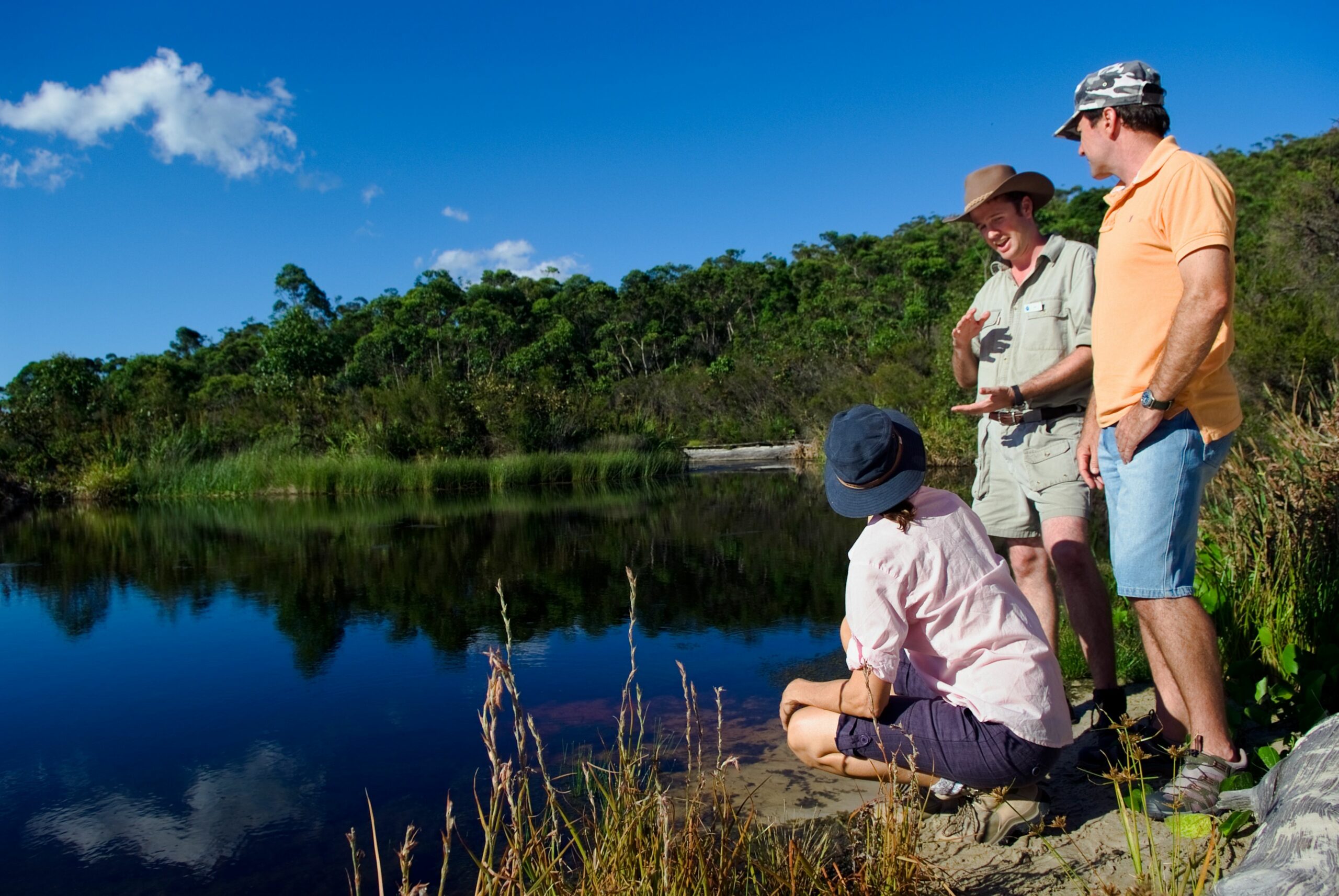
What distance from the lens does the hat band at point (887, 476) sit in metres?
1.89

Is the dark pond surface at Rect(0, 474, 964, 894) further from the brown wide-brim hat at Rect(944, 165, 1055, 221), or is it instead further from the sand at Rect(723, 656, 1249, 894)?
the brown wide-brim hat at Rect(944, 165, 1055, 221)

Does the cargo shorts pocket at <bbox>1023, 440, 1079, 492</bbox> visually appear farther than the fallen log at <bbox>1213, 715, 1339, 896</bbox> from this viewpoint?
Yes

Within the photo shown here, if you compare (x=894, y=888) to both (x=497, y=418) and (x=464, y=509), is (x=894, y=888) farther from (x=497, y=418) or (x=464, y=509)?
(x=497, y=418)

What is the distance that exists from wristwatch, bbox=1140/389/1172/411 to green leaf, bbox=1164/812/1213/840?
833mm

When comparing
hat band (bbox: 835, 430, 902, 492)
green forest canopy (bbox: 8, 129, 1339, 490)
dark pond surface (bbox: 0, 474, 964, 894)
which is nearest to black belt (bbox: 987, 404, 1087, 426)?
hat band (bbox: 835, 430, 902, 492)

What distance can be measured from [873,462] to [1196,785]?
0.94 meters

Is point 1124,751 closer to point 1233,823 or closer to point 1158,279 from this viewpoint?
point 1233,823

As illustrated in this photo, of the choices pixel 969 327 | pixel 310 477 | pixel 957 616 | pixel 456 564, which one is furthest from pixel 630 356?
pixel 957 616

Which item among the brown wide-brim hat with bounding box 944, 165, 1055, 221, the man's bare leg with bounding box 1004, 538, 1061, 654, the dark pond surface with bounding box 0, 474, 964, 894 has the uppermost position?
the brown wide-brim hat with bounding box 944, 165, 1055, 221

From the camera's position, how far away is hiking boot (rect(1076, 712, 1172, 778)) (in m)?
2.21

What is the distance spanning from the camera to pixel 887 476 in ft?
6.23

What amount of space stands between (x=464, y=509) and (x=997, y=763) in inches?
406

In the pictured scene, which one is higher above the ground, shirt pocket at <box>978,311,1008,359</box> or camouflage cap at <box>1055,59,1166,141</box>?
camouflage cap at <box>1055,59,1166,141</box>

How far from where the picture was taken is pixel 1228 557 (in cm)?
335
